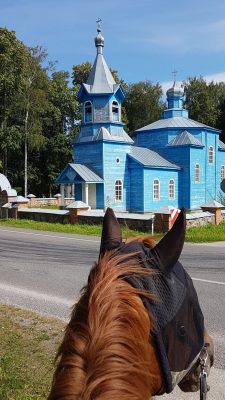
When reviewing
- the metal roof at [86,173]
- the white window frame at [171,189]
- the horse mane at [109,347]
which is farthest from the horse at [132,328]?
the white window frame at [171,189]

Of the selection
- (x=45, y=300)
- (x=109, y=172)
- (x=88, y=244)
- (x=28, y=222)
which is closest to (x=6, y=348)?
(x=45, y=300)

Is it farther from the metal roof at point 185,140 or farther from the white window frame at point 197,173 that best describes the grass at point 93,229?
the white window frame at point 197,173

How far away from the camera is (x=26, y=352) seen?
4832 mm

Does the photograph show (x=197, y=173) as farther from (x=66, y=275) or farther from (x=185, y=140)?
(x=66, y=275)

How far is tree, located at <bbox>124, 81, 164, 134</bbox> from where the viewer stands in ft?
182

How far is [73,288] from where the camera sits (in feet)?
27.3

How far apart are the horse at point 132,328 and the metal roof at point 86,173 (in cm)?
2562

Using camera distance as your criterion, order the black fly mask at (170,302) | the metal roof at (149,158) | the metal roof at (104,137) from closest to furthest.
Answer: the black fly mask at (170,302)
the metal roof at (104,137)
the metal roof at (149,158)

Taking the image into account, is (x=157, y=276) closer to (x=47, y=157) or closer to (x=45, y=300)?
(x=45, y=300)

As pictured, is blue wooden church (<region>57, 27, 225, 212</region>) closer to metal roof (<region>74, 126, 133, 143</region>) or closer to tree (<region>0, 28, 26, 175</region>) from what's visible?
metal roof (<region>74, 126, 133, 143</region>)

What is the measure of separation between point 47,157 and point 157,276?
44.5 metres

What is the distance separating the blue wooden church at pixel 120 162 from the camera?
92.4ft

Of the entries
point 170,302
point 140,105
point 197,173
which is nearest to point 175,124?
point 197,173

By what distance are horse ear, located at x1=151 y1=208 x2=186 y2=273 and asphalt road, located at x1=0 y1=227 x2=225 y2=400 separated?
9.53ft
